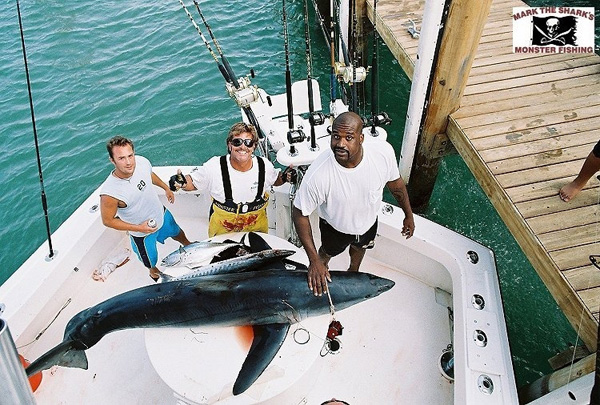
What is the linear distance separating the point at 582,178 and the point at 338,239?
1.91 metres

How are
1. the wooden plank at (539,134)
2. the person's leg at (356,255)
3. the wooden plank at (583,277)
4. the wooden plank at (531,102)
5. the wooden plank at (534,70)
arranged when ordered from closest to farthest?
the wooden plank at (583,277)
the person's leg at (356,255)
the wooden plank at (539,134)
the wooden plank at (531,102)
the wooden plank at (534,70)

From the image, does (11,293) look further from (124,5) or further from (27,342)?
(124,5)

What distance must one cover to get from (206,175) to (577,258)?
2605mm

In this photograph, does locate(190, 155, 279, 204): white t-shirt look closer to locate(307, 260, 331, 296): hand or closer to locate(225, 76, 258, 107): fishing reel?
locate(307, 260, 331, 296): hand

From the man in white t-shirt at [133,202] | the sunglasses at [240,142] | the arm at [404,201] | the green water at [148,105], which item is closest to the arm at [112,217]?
the man in white t-shirt at [133,202]

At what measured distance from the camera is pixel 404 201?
3.10m

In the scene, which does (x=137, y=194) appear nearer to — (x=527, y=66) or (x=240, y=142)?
(x=240, y=142)

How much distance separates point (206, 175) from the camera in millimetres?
2998

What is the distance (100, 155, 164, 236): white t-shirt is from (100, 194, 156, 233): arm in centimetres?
4

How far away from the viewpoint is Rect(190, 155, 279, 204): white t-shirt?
296 cm

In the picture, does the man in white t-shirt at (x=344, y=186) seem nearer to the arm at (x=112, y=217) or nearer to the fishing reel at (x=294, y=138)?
the fishing reel at (x=294, y=138)

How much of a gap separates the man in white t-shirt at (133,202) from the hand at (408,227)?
1.76 m

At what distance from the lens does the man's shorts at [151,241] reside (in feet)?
10.7
